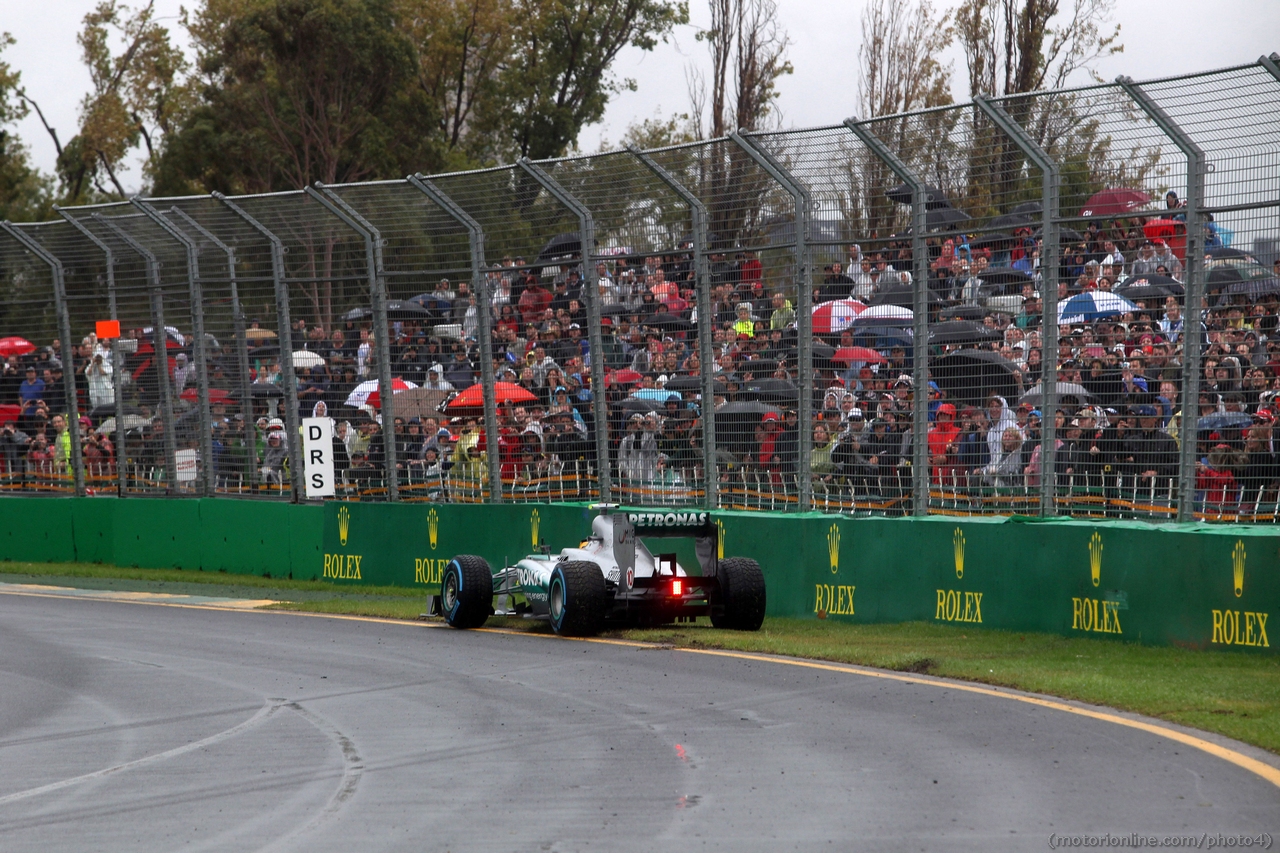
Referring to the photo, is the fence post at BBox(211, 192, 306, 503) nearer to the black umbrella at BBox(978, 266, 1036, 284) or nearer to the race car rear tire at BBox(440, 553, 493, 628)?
the race car rear tire at BBox(440, 553, 493, 628)

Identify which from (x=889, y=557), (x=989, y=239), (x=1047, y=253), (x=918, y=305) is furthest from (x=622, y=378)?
(x=1047, y=253)

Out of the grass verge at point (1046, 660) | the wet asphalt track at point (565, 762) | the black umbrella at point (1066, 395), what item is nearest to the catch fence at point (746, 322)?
the black umbrella at point (1066, 395)

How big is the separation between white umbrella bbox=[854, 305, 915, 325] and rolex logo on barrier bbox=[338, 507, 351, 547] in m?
8.09

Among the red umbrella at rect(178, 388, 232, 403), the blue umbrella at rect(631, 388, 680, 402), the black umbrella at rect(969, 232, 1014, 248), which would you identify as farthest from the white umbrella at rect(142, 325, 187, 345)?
the black umbrella at rect(969, 232, 1014, 248)

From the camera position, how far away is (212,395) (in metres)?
21.6

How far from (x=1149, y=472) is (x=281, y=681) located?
→ 6.92 m

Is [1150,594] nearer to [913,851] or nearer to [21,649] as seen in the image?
[913,851]

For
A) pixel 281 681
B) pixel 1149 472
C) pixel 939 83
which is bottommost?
pixel 281 681

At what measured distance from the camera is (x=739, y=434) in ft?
50.7

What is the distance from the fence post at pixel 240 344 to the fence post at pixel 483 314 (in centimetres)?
420

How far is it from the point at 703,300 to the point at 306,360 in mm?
6829

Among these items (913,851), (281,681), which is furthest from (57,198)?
(913,851)

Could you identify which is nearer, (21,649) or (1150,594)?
(1150,594)

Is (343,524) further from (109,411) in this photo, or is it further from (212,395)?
(109,411)
